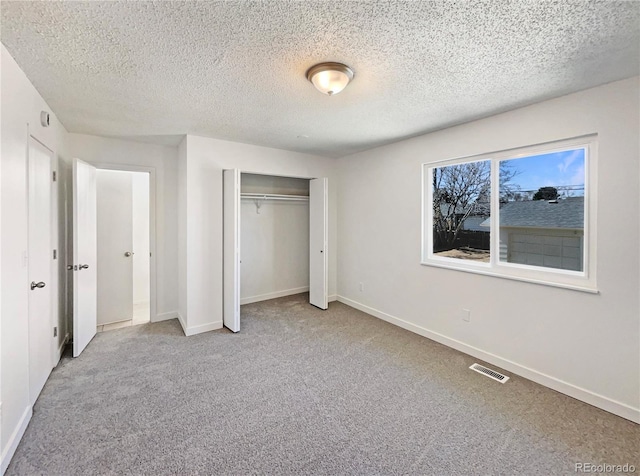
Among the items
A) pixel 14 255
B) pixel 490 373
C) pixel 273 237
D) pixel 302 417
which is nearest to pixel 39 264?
pixel 14 255

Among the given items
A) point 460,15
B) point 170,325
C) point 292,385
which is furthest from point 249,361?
point 460,15

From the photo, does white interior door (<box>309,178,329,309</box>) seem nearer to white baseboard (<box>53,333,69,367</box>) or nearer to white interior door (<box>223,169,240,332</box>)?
white interior door (<box>223,169,240,332</box>)

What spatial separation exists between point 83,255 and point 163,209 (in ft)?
3.75

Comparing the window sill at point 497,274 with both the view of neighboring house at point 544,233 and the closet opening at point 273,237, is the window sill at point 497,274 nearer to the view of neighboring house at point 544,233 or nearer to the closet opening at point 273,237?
the view of neighboring house at point 544,233

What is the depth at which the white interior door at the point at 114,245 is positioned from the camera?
3.99m

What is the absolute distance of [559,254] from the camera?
2.61 m

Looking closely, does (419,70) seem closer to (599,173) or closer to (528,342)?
(599,173)

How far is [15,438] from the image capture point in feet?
5.91

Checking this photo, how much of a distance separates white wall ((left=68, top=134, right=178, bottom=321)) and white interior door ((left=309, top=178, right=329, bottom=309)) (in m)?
2.07

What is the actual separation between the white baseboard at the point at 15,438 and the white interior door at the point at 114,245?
7.11 feet

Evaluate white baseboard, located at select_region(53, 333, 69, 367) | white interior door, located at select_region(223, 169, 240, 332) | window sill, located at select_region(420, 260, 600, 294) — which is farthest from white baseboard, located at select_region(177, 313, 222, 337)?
window sill, located at select_region(420, 260, 600, 294)

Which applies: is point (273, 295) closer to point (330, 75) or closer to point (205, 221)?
point (205, 221)

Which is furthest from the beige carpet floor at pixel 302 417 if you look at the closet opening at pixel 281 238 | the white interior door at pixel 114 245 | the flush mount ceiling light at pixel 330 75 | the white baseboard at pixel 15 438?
the flush mount ceiling light at pixel 330 75

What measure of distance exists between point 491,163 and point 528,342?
1795mm
